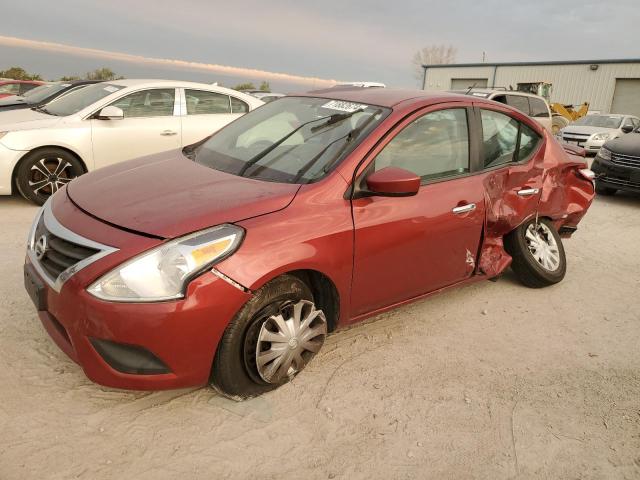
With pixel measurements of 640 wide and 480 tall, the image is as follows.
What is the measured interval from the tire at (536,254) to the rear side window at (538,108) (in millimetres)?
9409

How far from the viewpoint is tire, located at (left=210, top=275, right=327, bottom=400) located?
2494 mm

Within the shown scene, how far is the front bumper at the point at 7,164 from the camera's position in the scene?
18.7ft

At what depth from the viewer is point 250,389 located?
2.68 meters

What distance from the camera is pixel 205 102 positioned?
7090 mm

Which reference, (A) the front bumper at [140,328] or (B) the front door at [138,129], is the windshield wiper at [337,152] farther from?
(B) the front door at [138,129]

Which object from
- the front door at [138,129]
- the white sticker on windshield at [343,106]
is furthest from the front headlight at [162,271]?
the front door at [138,129]

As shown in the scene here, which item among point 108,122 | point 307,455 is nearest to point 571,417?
point 307,455

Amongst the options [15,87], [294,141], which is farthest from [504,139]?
[15,87]

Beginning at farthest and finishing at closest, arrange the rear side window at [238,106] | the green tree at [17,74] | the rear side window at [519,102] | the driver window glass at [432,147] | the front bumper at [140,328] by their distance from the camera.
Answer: the green tree at [17,74] < the rear side window at [519,102] < the rear side window at [238,106] < the driver window glass at [432,147] < the front bumper at [140,328]

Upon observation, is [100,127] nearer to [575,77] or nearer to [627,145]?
[627,145]

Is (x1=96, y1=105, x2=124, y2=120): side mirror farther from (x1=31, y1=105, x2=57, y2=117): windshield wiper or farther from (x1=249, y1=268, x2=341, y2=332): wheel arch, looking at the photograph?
(x1=249, y1=268, x2=341, y2=332): wheel arch

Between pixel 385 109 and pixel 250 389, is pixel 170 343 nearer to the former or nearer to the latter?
pixel 250 389

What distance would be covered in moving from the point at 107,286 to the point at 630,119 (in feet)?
59.7

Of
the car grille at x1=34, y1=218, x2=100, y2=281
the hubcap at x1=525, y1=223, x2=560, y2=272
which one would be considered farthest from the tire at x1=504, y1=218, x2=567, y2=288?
the car grille at x1=34, y1=218, x2=100, y2=281
